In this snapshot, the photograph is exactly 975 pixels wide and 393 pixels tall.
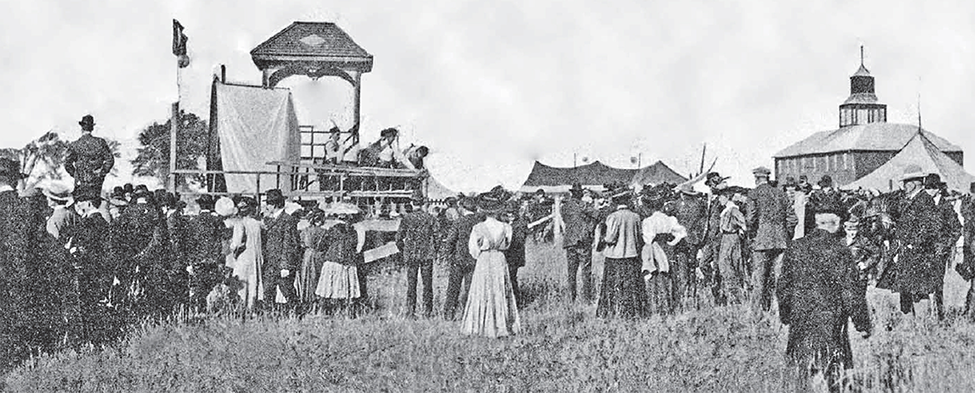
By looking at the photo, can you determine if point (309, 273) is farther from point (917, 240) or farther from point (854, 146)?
point (854, 146)

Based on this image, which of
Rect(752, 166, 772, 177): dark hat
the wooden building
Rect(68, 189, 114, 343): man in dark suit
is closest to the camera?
Rect(68, 189, 114, 343): man in dark suit

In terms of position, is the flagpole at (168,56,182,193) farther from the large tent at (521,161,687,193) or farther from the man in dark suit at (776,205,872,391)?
the large tent at (521,161,687,193)

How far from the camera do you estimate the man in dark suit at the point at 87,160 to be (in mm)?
12898

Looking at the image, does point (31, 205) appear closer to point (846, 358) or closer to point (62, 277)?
point (62, 277)

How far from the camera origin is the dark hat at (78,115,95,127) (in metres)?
12.5

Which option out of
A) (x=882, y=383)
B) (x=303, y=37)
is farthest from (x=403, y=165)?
(x=882, y=383)

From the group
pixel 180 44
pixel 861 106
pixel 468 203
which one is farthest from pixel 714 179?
pixel 861 106

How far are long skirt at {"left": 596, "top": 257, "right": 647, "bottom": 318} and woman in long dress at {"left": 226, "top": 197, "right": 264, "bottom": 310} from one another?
451 cm

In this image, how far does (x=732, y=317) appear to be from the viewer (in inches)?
460

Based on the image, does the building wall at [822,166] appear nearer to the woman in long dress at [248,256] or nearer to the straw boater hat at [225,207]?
the straw boater hat at [225,207]

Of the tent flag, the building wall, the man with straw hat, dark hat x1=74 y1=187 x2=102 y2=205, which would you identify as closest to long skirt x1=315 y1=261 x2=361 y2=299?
dark hat x1=74 y1=187 x2=102 y2=205

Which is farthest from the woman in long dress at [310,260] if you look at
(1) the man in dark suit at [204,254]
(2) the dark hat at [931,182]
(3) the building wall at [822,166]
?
(3) the building wall at [822,166]

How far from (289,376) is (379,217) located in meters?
8.91

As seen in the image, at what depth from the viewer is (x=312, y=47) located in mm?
22000
